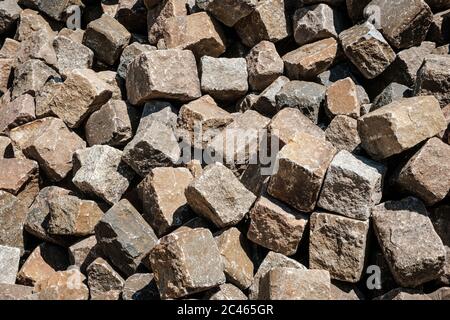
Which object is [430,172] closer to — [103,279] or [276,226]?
[276,226]

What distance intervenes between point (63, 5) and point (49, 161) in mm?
1823

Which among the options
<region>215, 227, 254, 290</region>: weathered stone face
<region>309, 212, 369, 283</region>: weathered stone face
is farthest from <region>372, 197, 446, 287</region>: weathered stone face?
<region>215, 227, 254, 290</region>: weathered stone face

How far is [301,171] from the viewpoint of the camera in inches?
133

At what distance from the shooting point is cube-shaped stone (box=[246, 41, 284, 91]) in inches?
171

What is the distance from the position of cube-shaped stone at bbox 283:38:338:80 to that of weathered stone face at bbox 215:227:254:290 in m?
1.39

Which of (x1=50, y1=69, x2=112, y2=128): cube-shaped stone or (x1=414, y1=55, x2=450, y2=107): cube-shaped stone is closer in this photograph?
(x1=414, y1=55, x2=450, y2=107): cube-shaped stone

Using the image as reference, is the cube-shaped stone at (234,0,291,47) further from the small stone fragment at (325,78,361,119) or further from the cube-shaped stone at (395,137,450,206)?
the cube-shaped stone at (395,137,450,206)

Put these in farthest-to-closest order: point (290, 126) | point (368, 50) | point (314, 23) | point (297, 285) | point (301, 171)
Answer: point (314, 23) → point (368, 50) → point (290, 126) → point (301, 171) → point (297, 285)

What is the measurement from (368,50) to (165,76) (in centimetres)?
148

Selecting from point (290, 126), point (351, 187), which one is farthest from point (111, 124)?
point (351, 187)

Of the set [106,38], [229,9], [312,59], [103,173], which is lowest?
[103,173]

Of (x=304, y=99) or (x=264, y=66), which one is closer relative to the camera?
(x=304, y=99)

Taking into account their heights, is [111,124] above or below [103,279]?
above
